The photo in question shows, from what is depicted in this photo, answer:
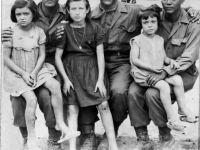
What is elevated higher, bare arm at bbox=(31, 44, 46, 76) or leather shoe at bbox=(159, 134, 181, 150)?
bare arm at bbox=(31, 44, 46, 76)

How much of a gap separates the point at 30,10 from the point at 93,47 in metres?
0.66

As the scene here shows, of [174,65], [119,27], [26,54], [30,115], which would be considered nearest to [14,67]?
[26,54]

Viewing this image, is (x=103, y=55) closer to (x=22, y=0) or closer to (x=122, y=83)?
(x=122, y=83)

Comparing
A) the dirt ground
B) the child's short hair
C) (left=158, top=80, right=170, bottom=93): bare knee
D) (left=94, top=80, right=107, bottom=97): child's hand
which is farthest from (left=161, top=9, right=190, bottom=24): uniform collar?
(left=94, top=80, right=107, bottom=97): child's hand

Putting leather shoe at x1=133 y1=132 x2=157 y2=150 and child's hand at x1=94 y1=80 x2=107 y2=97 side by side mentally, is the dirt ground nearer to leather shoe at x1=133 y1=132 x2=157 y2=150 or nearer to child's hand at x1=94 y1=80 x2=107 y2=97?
leather shoe at x1=133 y1=132 x2=157 y2=150

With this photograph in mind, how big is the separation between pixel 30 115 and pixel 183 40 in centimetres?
158

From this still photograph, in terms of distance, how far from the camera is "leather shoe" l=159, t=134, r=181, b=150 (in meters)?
5.96

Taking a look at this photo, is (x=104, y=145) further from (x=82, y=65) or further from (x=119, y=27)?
(x=119, y=27)

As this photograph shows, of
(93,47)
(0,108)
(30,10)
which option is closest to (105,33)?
(93,47)

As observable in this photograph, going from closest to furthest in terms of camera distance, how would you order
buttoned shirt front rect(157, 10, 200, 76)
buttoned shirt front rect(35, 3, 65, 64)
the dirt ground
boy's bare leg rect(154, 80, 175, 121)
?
boy's bare leg rect(154, 80, 175, 121), buttoned shirt front rect(157, 10, 200, 76), buttoned shirt front rect(35, 3, 65, 64), the dirt ground

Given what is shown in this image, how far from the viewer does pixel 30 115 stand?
5691 mm

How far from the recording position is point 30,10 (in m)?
5.79

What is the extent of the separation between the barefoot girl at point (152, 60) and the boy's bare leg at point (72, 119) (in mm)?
619

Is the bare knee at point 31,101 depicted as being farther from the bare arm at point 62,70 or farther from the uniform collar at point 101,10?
the uniform collar at point 101,10
